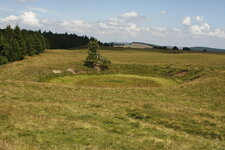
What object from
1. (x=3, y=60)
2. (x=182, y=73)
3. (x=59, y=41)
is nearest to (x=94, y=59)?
(x=3, y=60)

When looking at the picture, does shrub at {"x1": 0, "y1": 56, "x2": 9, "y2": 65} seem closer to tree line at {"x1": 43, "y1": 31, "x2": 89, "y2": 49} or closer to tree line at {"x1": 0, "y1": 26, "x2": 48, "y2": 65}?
tree line at {"x1": 0, "y1": 26, "x2": 48, "y2": 65}

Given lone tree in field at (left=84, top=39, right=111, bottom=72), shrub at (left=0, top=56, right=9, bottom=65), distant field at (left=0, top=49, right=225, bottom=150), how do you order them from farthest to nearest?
lone tree in field at (left=84, top=39, right=111, bottom=72)
shrub at (left=0, top=56, right=9, bottom=65)
distant field at (left=0, top=49, right=225, bottom=150)

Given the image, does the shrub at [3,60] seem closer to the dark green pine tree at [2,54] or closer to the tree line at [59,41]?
the dark green pine tree at [2,54]

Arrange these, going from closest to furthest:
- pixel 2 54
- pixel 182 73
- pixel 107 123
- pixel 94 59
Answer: pixel 107 123
pixel 182 73
pixel 2 54
pixel 94 59

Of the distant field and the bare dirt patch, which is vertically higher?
the bare dirt patch

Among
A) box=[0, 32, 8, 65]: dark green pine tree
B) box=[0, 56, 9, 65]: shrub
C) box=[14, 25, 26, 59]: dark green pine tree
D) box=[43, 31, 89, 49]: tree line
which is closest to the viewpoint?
box=[0, 32, 8, 65]: dark green pine tree

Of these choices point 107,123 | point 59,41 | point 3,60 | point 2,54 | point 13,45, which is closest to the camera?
point 107,123

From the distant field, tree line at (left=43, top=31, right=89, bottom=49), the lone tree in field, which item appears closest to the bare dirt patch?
the lone tree in field

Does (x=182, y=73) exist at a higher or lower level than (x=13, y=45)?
lower

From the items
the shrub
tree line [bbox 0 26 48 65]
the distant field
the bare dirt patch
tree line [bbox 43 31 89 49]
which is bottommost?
the distant field

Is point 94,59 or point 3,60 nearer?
point 3,60

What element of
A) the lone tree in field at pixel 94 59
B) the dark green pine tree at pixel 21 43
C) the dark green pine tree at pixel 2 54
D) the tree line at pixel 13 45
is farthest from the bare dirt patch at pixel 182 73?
the dark green pine tree at pixel 21 43

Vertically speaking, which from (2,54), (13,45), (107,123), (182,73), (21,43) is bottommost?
(107,123)

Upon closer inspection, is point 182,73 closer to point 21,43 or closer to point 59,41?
point 21,43
